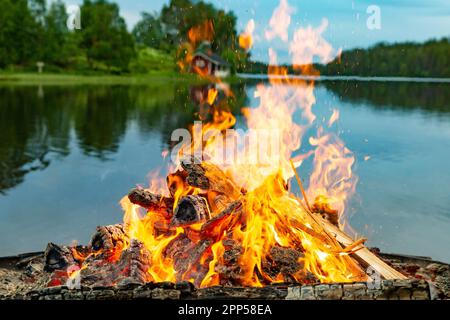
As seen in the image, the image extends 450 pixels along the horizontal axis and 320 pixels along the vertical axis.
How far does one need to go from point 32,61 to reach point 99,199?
213ft

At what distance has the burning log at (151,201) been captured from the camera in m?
7.34

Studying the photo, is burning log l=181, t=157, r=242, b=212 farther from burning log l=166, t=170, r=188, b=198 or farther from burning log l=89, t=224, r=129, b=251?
burning log l=89, t=224, r=129, b=251

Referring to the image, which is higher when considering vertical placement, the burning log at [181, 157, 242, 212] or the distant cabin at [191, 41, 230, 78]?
the distant cabin at [191, 41, 230, 78]

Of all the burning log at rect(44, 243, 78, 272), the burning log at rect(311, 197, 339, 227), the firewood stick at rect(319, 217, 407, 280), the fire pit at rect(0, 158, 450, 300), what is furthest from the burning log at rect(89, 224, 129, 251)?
the burning log at rect(311, 197, 339, 227)

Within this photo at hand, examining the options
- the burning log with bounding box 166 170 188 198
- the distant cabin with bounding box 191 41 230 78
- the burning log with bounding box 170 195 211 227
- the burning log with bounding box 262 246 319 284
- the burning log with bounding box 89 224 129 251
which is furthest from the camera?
the distant cabin with bounding box 191 41 230 78

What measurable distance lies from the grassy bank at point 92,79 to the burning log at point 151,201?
5313 cm

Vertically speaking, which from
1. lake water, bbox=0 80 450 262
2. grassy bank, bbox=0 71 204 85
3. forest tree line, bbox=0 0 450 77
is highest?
forest tree line, bbox=0 0 450 77

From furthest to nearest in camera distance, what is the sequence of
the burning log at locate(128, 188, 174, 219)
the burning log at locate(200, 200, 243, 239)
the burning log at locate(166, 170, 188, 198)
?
the burning log at locate(166, 170, 188, 198)
the burning log at locate(128, 188, 174, 219)
the burning log at locate(200, 200, 243, 239)

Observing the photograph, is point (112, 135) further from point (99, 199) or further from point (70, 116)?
point (99, 199)

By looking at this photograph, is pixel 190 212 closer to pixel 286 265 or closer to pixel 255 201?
pixel 255 201

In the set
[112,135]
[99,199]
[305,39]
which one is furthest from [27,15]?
[305,39]

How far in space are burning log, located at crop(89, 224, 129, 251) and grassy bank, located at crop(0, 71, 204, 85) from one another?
53.2 metres

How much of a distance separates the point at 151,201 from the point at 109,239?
66cm

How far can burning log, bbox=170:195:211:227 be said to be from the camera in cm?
676
